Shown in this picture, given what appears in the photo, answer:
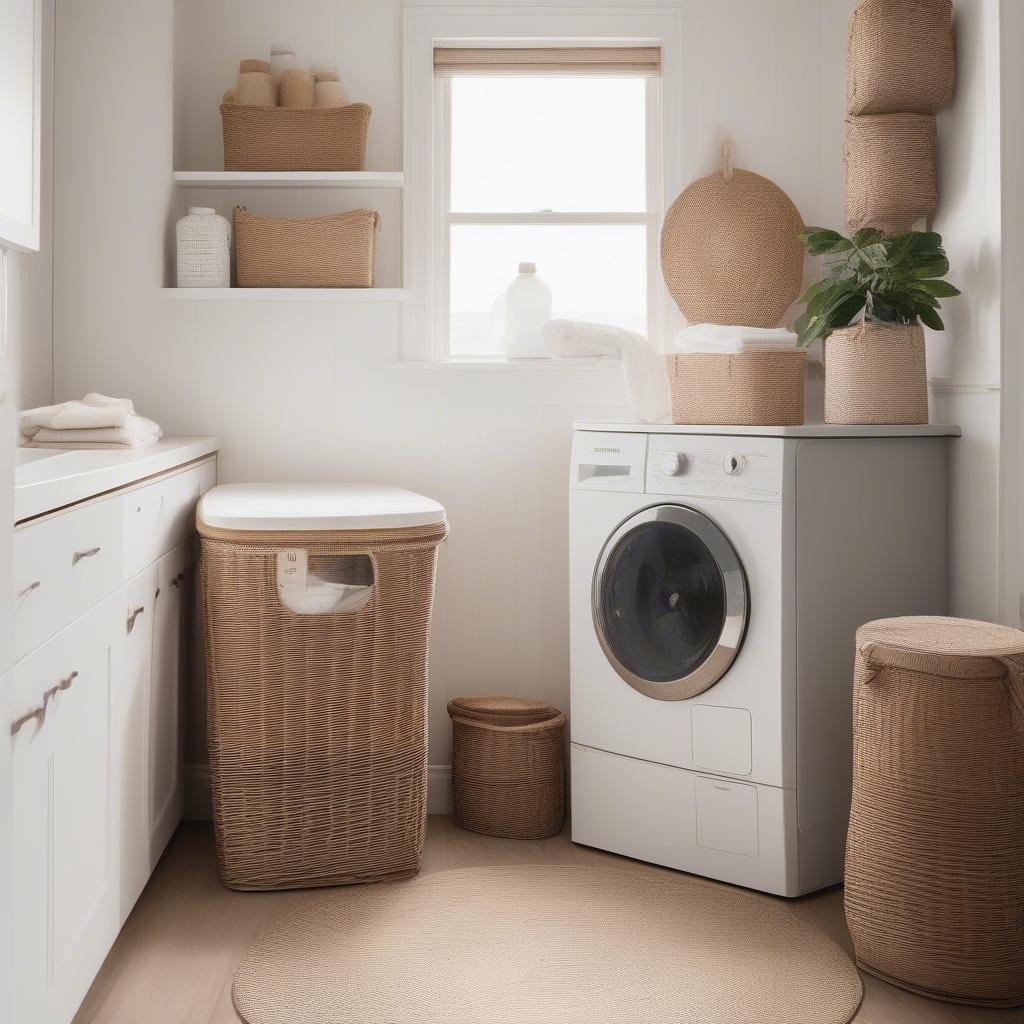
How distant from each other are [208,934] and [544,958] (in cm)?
64

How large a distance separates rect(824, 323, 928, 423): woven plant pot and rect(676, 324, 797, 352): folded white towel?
0.14 metres

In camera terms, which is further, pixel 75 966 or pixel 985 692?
pixel 985 692

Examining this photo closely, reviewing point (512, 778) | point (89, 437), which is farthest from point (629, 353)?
point (89, 437)

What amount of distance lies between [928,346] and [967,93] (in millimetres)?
545

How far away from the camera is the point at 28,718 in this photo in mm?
1370

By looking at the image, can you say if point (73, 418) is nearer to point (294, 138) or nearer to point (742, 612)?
point (294, 138)

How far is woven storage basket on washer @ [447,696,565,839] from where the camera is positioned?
2.67m

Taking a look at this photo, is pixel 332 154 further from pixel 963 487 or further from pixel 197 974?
pixel 197 974

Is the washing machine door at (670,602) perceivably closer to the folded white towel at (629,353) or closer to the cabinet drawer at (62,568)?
the folded white towel at (629,353)

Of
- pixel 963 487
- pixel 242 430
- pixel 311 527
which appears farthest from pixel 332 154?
pixel 963 487

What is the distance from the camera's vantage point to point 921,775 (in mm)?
1870

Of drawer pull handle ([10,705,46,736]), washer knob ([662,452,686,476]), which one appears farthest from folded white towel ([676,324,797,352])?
drawer pull handle ([10,705,46,736])

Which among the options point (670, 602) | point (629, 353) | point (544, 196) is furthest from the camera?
point (544, 196)

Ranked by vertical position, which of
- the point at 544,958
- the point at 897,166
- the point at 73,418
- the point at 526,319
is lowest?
the point at 544,958
